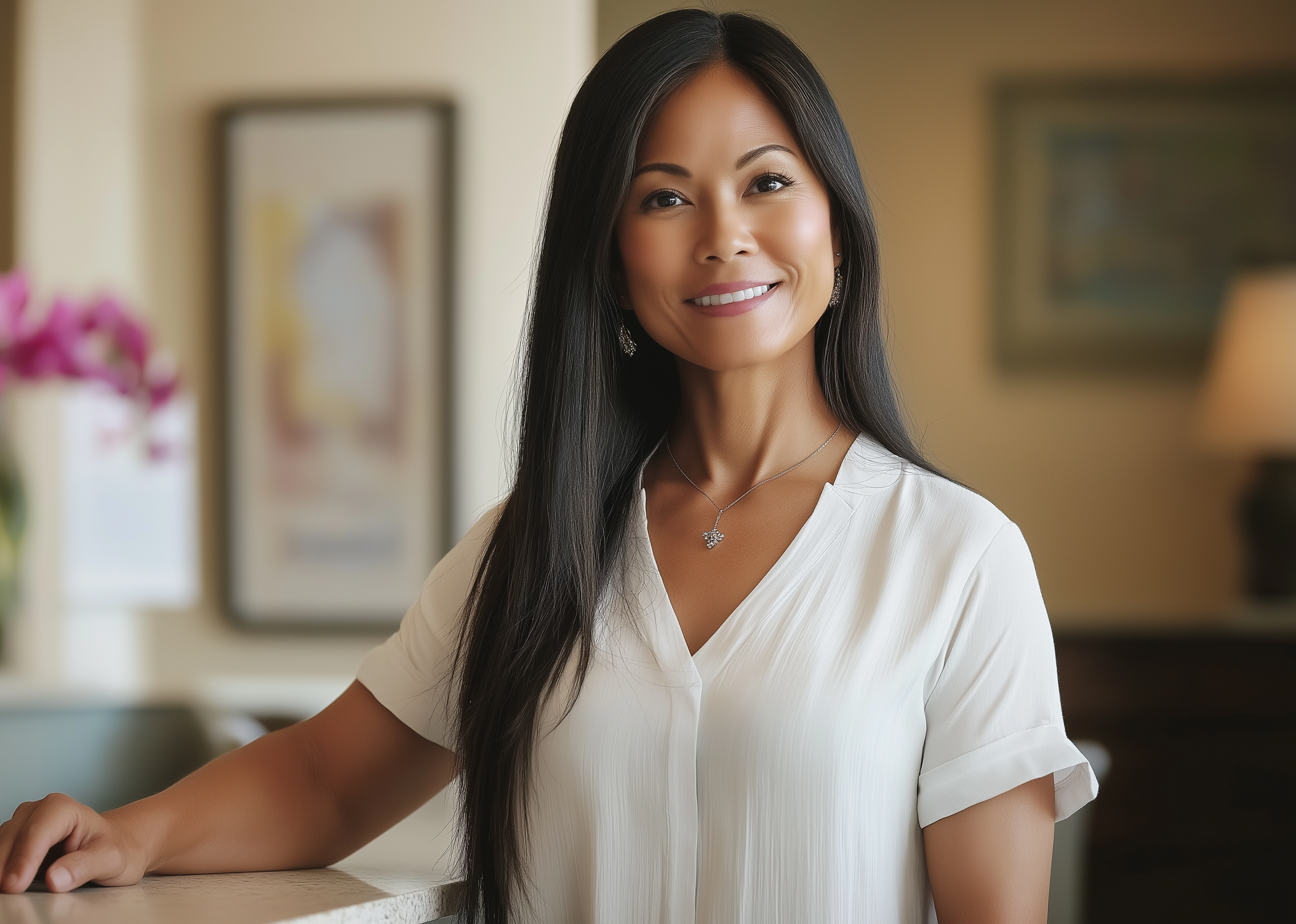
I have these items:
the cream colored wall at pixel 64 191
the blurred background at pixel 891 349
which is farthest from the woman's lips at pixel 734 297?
the cream colored wall at pixel 64 191

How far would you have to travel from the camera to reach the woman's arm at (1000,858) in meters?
1.09

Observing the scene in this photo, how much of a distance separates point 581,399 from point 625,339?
88 mm

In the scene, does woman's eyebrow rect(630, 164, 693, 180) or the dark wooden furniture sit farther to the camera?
the dark wooden furniture

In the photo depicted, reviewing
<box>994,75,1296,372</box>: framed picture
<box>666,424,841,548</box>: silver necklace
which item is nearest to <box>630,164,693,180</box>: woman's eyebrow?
<box>666,424,841,548</box>: silver necklace

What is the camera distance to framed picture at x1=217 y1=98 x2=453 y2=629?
296cm

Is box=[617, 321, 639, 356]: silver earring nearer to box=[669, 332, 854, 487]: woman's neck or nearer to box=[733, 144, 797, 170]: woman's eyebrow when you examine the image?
box=[669, 332, 854, 487]: woman's neck

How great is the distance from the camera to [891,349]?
256 cm

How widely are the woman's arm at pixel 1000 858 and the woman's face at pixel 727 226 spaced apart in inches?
19.0

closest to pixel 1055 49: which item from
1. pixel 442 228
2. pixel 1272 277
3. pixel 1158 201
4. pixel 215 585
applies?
pixel 1158 201

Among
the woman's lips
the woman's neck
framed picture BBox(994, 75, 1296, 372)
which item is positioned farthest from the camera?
framed picture BBox(994, 75, 1296, 372)

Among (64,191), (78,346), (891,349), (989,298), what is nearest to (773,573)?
(891,349)

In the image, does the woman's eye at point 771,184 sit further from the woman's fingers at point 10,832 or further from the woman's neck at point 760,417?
the woman's fingers at point 10,832

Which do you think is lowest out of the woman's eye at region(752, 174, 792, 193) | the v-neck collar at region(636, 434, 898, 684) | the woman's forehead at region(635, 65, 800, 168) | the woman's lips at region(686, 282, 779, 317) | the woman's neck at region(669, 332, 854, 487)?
the v-neck collar at region(636, 434, 898, 684)

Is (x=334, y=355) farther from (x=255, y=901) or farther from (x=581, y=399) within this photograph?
(x=255, y=901)
